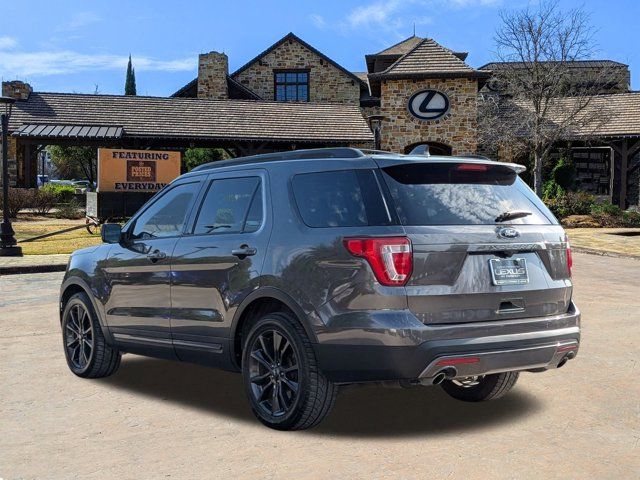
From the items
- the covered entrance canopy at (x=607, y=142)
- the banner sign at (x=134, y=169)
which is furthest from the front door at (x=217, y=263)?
the covered entrance canopy at (x=607, y=142)

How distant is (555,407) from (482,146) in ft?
109

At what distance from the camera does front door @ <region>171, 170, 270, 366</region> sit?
519cm

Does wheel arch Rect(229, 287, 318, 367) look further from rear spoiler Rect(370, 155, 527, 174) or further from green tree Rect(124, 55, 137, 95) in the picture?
green tree Rect(124, 55, 137, 95)

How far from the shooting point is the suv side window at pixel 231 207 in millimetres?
5340

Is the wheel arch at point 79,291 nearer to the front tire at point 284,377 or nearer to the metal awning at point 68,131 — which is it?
the front tire at point 284,377

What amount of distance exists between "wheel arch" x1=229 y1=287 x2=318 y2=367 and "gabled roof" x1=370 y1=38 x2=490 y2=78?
31723mm

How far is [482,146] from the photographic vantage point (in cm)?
3756

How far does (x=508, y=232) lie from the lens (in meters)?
4.85

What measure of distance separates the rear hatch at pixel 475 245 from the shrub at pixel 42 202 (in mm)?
31850

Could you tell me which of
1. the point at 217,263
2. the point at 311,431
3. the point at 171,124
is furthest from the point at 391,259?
the point at 171,124

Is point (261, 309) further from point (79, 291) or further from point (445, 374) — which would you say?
point (79, 291)

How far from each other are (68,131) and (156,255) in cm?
3041

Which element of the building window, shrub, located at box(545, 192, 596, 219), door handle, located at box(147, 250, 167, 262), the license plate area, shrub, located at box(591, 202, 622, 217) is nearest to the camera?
the license plate area

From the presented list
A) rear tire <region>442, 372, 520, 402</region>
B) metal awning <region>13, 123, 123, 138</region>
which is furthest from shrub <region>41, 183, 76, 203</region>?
rear tire <region>442, 372, 520, 402</region>
